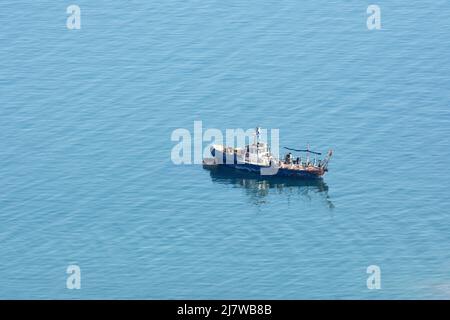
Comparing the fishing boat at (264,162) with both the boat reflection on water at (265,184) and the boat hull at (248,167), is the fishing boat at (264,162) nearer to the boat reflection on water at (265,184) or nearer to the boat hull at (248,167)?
the boat hull at (248,167)

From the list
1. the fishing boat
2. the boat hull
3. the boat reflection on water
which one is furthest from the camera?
the fishing boat

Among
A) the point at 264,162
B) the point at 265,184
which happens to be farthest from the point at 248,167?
the point at 265,184

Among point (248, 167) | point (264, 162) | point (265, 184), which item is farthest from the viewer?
point (248, 167)

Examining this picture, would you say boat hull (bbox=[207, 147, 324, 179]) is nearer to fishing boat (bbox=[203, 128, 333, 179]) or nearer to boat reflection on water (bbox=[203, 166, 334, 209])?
fishing boat (bbox=[203, 128, 333, 179])

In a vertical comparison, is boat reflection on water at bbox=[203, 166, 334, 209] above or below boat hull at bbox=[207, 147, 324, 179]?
below

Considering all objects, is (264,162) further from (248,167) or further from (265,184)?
(265,184)

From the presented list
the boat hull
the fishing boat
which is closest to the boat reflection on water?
the boat hull
